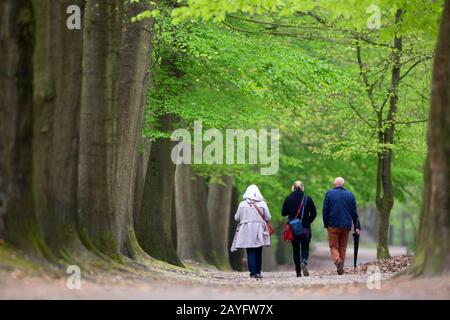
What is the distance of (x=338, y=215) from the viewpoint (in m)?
20.3

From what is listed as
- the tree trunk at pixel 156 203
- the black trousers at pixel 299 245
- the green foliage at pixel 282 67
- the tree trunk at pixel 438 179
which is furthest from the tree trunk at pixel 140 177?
the tree trunk at pixel 438 179

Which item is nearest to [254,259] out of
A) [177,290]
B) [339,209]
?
[339,209]

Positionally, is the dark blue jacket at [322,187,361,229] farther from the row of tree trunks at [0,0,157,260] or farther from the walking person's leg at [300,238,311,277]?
the row of tree trunks at [0,0,157,260]

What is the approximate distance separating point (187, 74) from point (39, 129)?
12.8 m

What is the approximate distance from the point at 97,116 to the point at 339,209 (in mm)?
6362

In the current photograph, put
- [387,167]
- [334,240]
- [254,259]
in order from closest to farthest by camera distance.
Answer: [254,259]
[334,240]
[387,167]

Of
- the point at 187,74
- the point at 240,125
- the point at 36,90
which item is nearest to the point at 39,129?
the point at 36,90

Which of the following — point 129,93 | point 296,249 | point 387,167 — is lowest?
point 296,249

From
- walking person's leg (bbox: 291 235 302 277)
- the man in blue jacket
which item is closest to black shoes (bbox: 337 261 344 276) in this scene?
the man in blue jacket

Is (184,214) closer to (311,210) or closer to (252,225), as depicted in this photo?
(311,210)

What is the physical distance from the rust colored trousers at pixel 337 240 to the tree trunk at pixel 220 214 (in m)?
15.7

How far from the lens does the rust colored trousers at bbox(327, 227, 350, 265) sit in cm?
2049

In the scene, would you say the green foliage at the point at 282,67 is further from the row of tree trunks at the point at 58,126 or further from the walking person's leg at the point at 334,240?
the walking person's leg at the point at 334,240

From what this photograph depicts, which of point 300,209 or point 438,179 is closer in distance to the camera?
point 438,179
